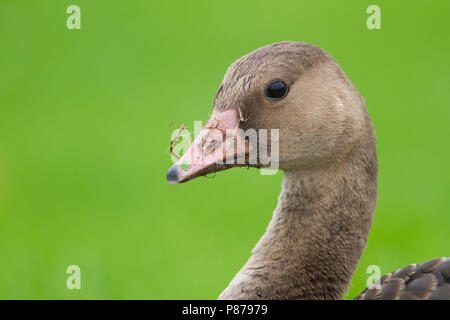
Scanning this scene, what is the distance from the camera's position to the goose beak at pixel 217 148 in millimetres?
2795

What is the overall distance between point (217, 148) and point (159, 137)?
4600mm

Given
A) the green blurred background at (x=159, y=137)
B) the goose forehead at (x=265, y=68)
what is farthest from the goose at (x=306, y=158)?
the green blurred background at (x=159, y=137)

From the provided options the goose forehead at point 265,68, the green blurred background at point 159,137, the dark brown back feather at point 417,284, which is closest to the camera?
the dark brown back feather at point 417,284

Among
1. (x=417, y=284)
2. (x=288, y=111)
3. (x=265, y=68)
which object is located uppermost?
(x=265, y=68)

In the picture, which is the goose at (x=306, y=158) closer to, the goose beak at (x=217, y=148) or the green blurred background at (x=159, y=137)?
the goose beak at (x=217, y=148)

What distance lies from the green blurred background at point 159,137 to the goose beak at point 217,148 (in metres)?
2.42

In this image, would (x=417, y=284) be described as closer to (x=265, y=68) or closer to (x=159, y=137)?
(x=265, y=68)

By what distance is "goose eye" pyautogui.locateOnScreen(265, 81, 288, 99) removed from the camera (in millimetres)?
2963

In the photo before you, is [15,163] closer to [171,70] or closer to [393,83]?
[171,70]

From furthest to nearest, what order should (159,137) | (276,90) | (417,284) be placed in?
(159,137) → (276,90) → (417,284)

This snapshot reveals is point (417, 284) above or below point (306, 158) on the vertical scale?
below

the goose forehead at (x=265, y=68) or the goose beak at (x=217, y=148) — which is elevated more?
the goose forehead at (x=265, y=68)

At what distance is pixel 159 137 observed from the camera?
7426 millimetres

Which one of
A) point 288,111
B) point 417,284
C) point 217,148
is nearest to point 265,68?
point 288,111
